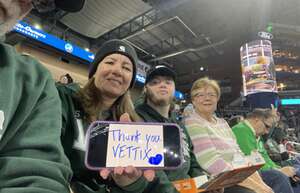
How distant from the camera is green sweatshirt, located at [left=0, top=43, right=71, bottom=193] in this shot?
1.45 ft

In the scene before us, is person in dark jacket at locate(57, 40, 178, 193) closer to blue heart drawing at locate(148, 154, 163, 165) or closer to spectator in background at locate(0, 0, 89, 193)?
blue heart drawing at locate(148, 154, 163, 165)

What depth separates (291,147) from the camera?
12.8 feet

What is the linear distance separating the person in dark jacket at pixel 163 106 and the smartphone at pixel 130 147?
28.2 inches

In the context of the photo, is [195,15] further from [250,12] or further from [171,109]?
[171,109]

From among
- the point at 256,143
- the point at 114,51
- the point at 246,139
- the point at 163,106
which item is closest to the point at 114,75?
the point at 114,51

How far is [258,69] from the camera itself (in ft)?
12.0

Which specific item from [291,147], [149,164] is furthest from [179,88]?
[149,164]

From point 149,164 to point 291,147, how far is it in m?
3.98

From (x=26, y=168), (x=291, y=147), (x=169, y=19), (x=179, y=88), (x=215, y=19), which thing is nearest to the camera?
(x=26, y=168)

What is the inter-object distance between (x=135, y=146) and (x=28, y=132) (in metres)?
0.26

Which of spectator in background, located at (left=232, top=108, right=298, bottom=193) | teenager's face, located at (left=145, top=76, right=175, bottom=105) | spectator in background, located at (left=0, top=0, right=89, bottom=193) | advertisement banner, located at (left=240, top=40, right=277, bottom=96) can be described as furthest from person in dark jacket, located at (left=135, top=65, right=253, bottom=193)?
advertisement banner, located at (left=240, top=40, right=277, bottom=96)

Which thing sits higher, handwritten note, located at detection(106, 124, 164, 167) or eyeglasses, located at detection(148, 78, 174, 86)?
eyeglasses, located at detection(148, 78, 174, 86)

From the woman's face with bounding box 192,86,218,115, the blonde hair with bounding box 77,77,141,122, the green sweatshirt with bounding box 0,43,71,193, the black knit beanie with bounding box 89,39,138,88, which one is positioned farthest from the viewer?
the woman's face with bounding box 192,86,218,115

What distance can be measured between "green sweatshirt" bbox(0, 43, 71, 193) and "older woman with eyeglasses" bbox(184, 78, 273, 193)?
1.19m
